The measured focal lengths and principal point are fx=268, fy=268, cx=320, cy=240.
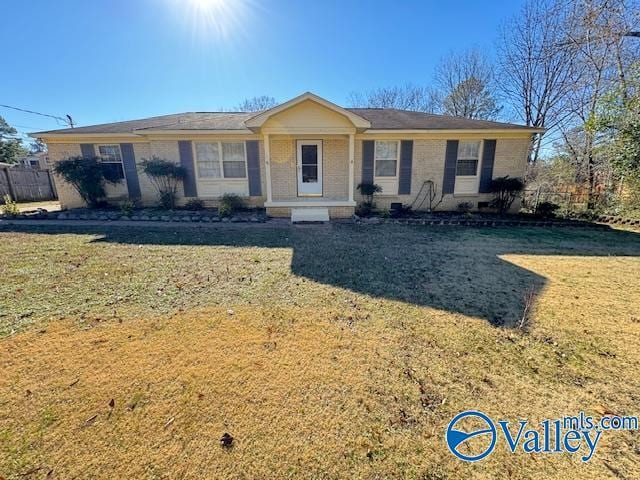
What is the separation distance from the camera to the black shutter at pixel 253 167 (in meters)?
10.0

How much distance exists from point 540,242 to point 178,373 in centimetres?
852

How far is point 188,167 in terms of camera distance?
33.2 feet

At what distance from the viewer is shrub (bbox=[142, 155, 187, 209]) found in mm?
9648

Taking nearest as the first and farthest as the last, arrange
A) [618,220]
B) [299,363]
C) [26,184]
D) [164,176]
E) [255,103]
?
[299,363] → [618,220] → [164,176] → [26,184] → [255,103]

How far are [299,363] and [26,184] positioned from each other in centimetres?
2104

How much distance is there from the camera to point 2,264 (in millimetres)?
4953

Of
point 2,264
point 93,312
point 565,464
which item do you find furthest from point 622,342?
point 2,264

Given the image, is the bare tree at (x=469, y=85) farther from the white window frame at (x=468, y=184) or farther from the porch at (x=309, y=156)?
the porch at (x=309, y=156)

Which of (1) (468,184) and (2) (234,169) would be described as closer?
(2) (234,169)

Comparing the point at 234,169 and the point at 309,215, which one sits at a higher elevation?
the point at 234,169

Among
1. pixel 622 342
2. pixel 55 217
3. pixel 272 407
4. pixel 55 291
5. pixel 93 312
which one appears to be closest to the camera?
pixel 272 407

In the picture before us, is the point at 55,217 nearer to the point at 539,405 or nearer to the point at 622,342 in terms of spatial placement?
the point at 539,405

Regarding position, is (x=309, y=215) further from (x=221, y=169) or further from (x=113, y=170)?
(x=113, y=170)

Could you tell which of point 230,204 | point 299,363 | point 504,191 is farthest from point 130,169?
point 504,191
